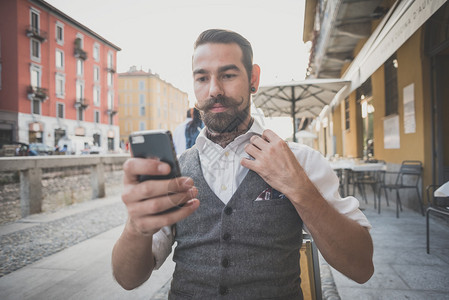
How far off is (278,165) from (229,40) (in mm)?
586

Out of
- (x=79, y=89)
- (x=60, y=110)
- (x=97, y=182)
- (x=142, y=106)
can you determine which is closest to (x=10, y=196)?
(x=97, y=182)

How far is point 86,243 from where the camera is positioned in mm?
3850

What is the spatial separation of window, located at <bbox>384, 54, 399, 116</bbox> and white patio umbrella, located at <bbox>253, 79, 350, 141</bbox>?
4.44 feet

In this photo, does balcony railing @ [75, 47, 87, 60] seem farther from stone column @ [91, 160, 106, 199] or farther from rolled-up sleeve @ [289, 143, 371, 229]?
→ rolled-up sleeve @ [289, 143, 371, 229]

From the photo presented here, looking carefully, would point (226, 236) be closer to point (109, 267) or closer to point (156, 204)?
point (156, 204)

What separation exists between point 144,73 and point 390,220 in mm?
31935

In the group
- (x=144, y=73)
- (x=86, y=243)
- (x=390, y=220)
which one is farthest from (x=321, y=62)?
(x=144, y=73)

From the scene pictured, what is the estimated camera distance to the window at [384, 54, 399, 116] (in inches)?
230

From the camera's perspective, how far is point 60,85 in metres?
22.3

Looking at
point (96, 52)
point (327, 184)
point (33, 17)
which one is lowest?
point (327, 184)

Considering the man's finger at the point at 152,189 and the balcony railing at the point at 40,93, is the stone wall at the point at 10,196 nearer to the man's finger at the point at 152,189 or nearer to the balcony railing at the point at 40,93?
the man's finger at the point at 152,189

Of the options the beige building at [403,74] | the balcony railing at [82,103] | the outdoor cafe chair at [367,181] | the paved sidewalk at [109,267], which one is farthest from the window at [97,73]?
the outdoor cafe chair at [367,181]

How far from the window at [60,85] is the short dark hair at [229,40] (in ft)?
81.7

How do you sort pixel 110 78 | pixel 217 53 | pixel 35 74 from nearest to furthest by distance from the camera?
pixel 217 53, pixel 35 74, pixel 110 78
